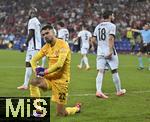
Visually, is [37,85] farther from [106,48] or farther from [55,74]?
[106,48]

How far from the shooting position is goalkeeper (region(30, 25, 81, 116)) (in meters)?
9.95

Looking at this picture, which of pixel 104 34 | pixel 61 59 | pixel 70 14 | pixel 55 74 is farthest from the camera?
pixel 70 14

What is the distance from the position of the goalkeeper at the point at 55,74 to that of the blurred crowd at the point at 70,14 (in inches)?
1325

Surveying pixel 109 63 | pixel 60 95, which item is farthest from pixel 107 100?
pixel 60 95

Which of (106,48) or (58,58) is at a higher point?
(106,48)

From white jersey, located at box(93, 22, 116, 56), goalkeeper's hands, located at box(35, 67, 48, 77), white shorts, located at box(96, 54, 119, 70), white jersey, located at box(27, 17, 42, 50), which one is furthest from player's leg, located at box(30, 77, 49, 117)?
white jersey, located at box(27, 17, 42, 50)

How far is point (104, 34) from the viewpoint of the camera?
1344cm

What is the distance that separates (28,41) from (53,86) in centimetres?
494

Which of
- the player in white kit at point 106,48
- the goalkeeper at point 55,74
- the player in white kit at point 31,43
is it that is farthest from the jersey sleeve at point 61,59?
the player in white kit at point 31,43

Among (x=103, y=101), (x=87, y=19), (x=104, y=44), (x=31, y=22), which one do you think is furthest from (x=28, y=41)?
(x=87, y=19)

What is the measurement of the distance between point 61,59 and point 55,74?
1.39ft

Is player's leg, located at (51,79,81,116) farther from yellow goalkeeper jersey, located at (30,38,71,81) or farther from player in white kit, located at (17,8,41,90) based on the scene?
player in white kit, located at (17,8,41,90)

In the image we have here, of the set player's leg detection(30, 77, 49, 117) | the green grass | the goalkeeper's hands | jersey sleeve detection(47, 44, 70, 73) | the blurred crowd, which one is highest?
the blurred crowd

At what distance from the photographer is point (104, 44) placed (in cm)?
1352
